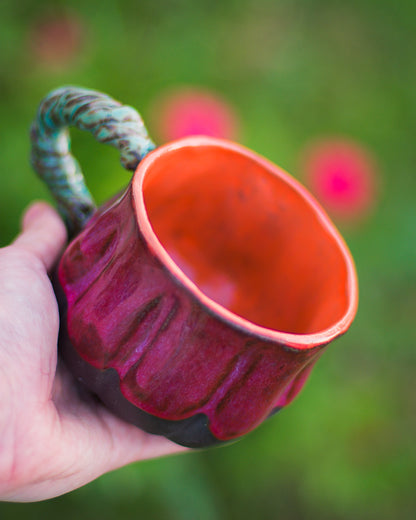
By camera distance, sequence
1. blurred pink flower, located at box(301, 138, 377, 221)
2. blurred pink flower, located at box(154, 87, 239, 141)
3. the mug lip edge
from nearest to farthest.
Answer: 1. the mug lip edge
2. blurred pink flower, located at box(154, 87, 239, 141)
3. blurred pink flower, located at box(301, 138, 377, 221)

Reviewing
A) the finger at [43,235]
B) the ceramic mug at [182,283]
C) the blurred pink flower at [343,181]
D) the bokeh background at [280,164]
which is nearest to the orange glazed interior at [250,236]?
the ceramic mug at [182,283]

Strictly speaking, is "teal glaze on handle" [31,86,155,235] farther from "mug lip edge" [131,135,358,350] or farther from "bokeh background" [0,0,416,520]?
"bokeh background" [0,0,416,520]

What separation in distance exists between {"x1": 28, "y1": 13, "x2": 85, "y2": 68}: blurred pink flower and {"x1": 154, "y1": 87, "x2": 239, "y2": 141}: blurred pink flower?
0.18 meters

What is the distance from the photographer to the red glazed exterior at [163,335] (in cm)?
45

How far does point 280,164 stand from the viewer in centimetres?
110

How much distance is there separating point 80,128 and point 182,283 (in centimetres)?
21

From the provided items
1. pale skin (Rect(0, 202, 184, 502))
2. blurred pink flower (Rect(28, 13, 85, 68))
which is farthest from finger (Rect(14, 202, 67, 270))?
blurred pink flower (Rect(28, 13, 85, 68))

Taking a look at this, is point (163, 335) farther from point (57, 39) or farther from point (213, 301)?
point (57, 39)

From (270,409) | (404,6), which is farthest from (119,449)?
(404,6)

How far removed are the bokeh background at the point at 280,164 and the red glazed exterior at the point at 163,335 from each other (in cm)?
43

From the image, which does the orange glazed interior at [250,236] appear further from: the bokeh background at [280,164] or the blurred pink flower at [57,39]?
the blurred pink flower at [57,39]

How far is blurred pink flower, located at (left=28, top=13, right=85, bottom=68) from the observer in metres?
0.99

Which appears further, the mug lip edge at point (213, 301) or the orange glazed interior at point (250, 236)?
the orange glazed interior at point (250, 236)

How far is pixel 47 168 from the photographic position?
1.99 feet
